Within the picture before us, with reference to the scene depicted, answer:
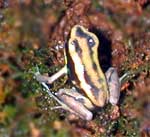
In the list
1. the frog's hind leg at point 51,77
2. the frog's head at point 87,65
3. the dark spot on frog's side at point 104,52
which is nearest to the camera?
the frog's head at point 87,65

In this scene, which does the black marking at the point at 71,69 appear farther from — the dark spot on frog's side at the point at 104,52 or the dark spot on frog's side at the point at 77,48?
the dark spot on frog's side at the point at 104,52

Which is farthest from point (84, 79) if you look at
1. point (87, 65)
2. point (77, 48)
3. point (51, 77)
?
point (51, 77)

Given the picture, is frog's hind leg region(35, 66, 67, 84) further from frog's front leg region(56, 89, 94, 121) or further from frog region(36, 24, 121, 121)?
frog's front leg region(56, 89, 94, 121)

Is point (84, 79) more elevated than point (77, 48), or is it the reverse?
point (77, 48)

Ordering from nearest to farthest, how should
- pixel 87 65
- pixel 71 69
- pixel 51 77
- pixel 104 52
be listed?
pixel 87 65
pixel 71 69
pixel 51 77
pixel 104 52

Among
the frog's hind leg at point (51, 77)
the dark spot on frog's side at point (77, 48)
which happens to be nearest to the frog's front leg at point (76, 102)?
the frog's hind leg at point (51, 77)

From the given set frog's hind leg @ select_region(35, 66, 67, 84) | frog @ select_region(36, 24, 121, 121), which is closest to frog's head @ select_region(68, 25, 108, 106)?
frog @ select_region(36, 24, 121, 121)

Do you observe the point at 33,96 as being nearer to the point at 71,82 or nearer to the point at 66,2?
the point at 71,82

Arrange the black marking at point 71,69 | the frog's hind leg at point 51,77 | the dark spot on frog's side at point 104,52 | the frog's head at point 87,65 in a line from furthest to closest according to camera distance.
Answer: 1. the dark spot on frog's side at point 104,52
2. the frog's hind leg at point 51,77
3. the black marking at point 71,69
4. the frog's head at point 87,65

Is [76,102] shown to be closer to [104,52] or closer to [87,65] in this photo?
[87,65]
